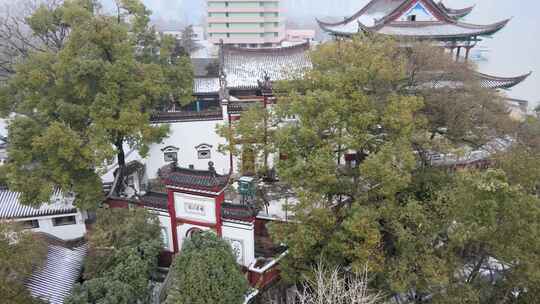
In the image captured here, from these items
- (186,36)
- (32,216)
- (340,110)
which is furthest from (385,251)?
(186,36)

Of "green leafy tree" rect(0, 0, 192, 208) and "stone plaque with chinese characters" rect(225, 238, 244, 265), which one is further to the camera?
"green leafy tree" rect(0, 0, 192, 208)

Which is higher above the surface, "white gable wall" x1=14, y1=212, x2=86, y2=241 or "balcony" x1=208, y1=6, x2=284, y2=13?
"balcony" x1=208, y1=6, x2=284, y2=13

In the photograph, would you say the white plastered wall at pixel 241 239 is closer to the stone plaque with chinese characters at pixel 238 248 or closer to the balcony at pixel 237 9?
the stone plaque with chinese characters at pixel 238 248

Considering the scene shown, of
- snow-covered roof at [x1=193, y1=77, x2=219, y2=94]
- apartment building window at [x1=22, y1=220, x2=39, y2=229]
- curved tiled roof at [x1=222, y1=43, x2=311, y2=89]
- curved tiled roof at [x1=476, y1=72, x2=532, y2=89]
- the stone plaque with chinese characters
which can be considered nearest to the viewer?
the stone plaque with chinese characters

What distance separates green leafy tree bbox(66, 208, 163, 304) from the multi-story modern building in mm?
43357

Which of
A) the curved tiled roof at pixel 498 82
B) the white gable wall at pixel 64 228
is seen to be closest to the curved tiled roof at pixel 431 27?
the curved tiled roof at pixel 498 82

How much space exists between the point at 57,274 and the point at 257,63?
13052 mm

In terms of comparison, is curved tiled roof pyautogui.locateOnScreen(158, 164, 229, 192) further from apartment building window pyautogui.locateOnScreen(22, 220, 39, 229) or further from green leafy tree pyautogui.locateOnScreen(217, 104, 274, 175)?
apartment building window pyautogui.locateOnScreen(22, 220, 39, 229)

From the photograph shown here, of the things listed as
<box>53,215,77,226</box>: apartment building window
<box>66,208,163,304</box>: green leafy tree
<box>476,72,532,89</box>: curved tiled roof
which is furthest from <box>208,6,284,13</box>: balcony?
<box>66,208,163,304</box>: green leafy tree

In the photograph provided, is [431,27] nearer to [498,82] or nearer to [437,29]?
[437,29]

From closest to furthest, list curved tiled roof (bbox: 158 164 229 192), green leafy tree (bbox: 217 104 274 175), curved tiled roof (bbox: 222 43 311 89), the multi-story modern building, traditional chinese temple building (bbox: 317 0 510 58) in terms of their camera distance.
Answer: curved tiled roof (bbox: 158 164 229 192)
green leafy tree (bbox: 217 104 274 175)
traditional chinese temple building (bbox: 317 0 510 58)
curved tiled roof (bbox: 222 43 311 89)
the multi-story modern building

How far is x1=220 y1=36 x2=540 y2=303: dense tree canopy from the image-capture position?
7.26 metres

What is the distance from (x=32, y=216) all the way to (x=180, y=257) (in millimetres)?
5455

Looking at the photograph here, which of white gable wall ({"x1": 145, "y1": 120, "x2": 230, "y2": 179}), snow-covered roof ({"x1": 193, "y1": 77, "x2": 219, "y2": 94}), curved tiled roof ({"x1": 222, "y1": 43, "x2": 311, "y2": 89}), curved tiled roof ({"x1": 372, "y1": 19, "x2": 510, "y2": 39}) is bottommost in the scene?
white gable wall ({"x1": 145, "y1": 120, "x2": 230, "y2": 179})
